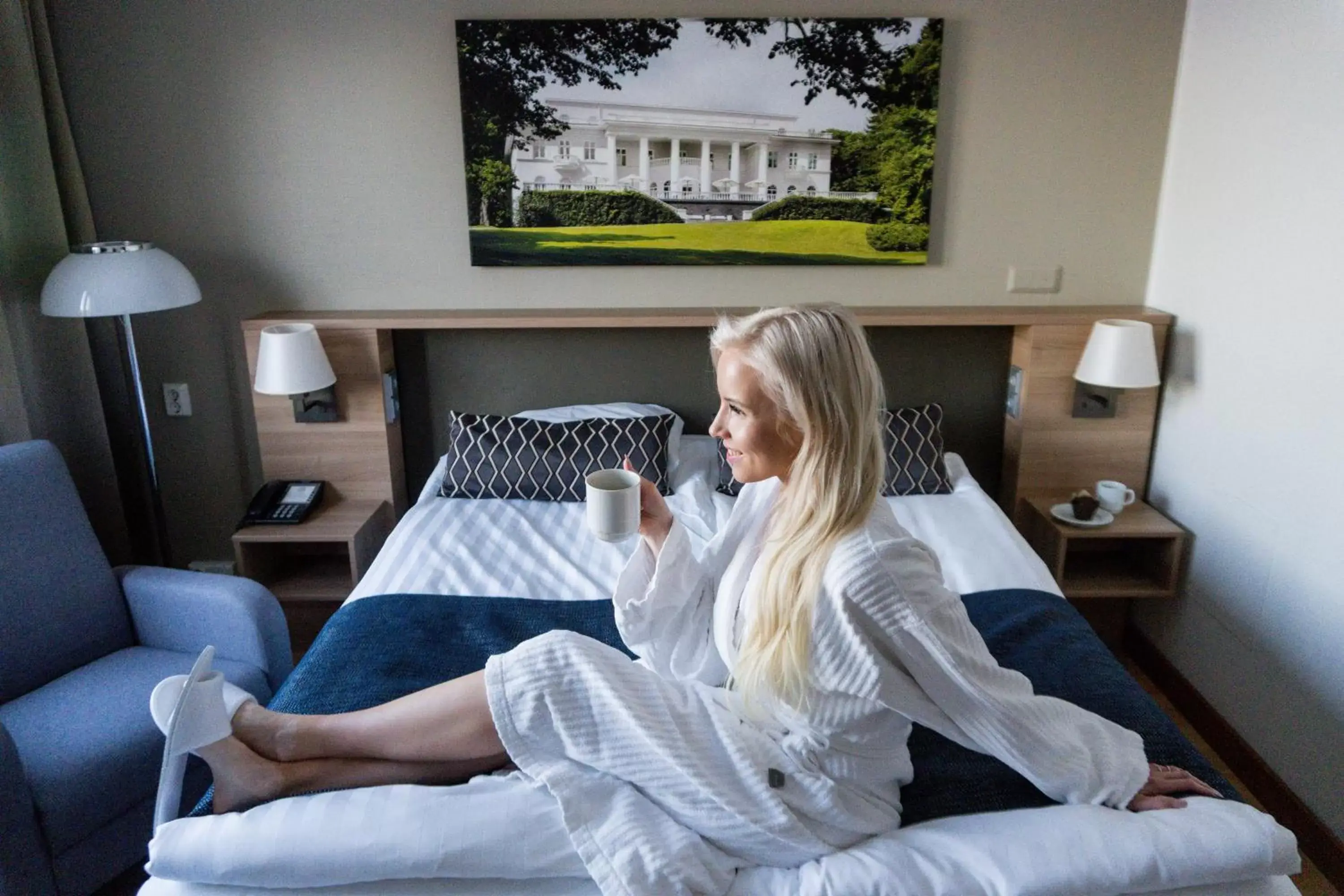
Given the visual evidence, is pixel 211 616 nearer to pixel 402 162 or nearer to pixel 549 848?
pixel 549 848

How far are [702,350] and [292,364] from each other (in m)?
1.26

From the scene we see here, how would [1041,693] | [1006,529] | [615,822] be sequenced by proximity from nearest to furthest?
[615,822]
[1041,693]
[1006,529]

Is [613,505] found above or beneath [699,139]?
beneath

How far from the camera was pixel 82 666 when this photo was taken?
2.08 metres

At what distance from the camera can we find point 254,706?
58.3 inches

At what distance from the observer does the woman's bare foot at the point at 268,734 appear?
1.42 m

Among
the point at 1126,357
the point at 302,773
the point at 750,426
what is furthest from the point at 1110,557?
the point at 302,773

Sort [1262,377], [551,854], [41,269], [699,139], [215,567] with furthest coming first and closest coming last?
1. [215,567]
2. [699,139]
3. [41,269]
4. [1262,377]
5. [551,854]

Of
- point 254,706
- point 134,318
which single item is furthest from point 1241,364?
point 134,318

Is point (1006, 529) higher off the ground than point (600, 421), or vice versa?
point (600, 421)

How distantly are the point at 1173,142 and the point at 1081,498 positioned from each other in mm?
1135

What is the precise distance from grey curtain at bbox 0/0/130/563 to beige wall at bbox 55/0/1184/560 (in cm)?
12

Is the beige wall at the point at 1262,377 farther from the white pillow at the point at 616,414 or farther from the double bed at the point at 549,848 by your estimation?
the white pillow at the point at 616,414

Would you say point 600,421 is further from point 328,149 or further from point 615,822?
point 615,822
